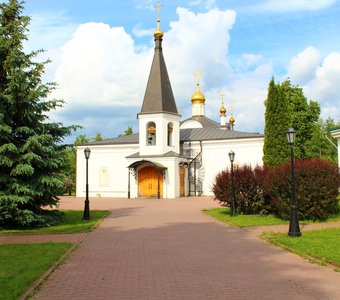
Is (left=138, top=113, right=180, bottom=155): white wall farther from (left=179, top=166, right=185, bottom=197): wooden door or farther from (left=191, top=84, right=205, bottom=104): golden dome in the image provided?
(left=191, top=84, right=205, bottom=104): golden dome

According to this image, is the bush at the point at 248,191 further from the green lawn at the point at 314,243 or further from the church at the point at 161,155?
the church at the point at 161,155

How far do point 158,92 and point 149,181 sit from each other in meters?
6.78

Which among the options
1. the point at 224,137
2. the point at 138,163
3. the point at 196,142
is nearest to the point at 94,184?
the point at 138,163

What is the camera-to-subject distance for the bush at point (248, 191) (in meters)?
16.9

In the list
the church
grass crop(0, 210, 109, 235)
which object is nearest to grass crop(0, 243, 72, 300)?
grass crop(0, 210, 109, 235)

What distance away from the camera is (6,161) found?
1271cm

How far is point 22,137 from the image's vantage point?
13.9m

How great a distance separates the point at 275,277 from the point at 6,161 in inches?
363

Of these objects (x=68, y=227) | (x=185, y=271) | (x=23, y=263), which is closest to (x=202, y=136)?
(x=68, y=227)

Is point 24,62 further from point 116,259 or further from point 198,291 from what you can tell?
point 198,291

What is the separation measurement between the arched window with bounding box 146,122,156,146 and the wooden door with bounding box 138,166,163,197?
79.0 inches

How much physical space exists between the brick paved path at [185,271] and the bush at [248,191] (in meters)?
5.41

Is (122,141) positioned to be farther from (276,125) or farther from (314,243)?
(314,243)

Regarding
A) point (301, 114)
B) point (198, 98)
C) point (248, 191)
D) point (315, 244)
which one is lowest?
point (315, 244)
